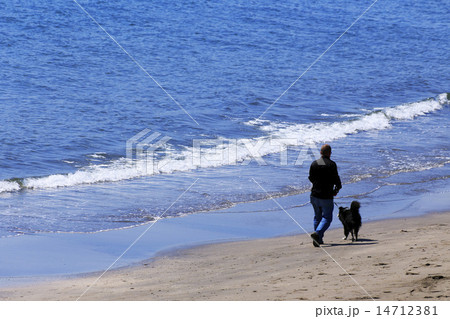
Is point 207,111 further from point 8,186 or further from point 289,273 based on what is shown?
point 289,273

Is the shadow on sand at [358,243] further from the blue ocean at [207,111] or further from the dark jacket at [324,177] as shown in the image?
the blue ocean at [207,111]

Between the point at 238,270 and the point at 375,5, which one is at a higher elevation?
the point at 375,5

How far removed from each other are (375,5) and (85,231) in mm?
36183

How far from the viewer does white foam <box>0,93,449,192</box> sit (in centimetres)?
1370

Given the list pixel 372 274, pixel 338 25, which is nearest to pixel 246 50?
pixel 338 25

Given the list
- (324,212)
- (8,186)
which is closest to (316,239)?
(324,212)

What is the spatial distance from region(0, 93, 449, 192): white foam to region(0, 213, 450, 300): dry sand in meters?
5.10

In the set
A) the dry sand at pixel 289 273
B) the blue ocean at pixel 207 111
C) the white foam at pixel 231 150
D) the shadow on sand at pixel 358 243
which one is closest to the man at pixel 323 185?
the shadow on sand at pixel 358 243

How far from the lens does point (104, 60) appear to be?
25.6m

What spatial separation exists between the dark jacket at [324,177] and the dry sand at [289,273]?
2.30 feet

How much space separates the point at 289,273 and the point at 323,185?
5.71 ft

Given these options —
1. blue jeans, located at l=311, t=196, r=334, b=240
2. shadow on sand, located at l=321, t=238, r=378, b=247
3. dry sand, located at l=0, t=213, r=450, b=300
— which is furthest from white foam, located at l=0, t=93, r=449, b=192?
shadow on sand, located at l=321, t=238, r=378, b=247

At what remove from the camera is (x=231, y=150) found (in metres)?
16.4

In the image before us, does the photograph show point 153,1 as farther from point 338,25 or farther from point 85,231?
point 85,231
